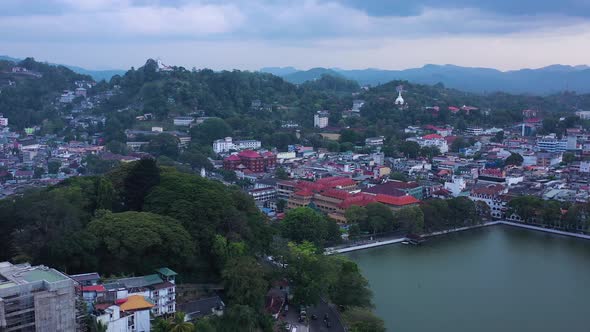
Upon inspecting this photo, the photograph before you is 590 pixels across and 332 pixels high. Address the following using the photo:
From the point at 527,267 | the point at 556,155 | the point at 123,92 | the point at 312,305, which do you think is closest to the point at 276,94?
the point at 123,92

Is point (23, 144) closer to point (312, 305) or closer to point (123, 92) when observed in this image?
point (123, 92)

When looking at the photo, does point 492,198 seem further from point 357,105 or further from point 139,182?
point 357,105

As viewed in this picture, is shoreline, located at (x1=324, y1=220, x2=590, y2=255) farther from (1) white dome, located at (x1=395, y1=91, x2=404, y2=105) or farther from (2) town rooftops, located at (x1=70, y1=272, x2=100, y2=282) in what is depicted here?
(1) white dome, located at (x1=395, y1=91, x2=404, y2=105)

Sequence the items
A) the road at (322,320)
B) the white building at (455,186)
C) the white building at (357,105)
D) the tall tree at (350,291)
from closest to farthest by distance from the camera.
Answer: the road at (322,320)
the tall tree at (350,291)
the white building at (455,186)
the white building at (357,105)

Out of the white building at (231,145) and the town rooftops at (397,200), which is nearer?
the town rooftops at (397,200)

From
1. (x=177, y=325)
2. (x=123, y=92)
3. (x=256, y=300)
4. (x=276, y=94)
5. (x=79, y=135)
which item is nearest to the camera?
(x=177, y=325)

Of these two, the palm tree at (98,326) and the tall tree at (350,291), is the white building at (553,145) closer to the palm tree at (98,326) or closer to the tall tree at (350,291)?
the tall tree at (350,291)

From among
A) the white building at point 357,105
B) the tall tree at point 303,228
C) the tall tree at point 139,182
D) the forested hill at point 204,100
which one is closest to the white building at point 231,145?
the forested hill at point 204,100
